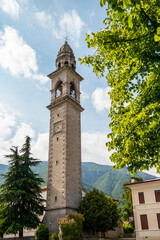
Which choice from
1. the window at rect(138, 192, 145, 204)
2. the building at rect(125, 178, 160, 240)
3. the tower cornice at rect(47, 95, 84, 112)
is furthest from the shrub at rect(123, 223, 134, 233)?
the tower cornice at rect(47, 95, 84, 112)

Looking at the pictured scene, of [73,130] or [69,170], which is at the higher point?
[73,130]

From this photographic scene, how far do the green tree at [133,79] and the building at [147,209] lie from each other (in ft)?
60.8

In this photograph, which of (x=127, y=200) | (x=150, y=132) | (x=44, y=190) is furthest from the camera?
(x=127, y=200)

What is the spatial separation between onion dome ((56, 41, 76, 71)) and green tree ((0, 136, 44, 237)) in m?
15.2

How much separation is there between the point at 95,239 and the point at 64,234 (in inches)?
279

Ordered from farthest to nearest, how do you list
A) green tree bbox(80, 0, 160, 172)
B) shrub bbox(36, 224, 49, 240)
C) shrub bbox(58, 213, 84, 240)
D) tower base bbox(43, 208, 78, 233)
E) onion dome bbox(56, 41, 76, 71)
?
onion dome bbox(56, 41, 76, 71) → tower base bbox(43, 208, 78, 233) → shrub bbox(36, 224, 49, 240) → shrub bbox(58, 213, 84, 240) → green tree bbox(80, 0, 160, 172)

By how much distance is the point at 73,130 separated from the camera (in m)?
29.7

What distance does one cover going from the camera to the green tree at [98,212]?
23.5 meters

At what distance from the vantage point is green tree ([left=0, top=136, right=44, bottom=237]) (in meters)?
22.0

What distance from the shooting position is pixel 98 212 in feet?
78.3

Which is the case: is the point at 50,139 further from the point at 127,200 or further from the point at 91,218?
the point at 127,200

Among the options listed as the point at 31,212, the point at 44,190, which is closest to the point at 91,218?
the point at 31,212

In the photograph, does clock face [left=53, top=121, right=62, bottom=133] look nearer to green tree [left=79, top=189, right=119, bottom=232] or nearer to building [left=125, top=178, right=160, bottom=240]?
green tree [left=79, top=189, right=119, bottom=232]

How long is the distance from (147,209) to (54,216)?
11304 mm
